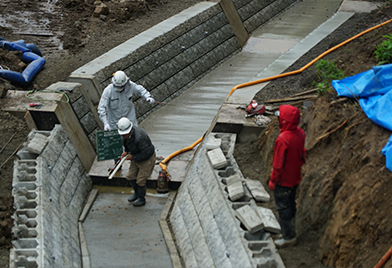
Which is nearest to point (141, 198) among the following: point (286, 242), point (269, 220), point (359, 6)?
point (269, 220)

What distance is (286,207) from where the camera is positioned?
5500 millimetres

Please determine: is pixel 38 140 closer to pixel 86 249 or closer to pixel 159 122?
pixel 86 249

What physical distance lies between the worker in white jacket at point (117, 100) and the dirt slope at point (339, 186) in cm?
243

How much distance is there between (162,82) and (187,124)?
184 centimetres

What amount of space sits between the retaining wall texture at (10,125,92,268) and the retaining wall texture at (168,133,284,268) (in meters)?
1.78

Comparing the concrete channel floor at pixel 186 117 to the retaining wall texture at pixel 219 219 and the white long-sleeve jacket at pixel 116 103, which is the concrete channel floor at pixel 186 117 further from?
the white long-sleeve jacket at pixel 116 103

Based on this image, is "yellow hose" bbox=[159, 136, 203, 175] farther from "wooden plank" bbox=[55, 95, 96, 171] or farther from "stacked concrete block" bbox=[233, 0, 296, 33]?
"stacked concrete block" bbox=[233, 0, 296, 33]

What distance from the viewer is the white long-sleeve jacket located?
8172mm

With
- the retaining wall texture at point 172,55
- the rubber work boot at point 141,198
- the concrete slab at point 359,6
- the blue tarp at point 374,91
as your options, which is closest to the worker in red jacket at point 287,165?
the blue tarp at point 374,91

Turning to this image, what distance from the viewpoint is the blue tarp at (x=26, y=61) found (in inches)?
362

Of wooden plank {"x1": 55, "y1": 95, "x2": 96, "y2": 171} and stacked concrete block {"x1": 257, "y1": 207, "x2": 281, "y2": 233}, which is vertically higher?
wooden plank {"x1": 55, "y1": 95, "x2": 96, "y2": 171}

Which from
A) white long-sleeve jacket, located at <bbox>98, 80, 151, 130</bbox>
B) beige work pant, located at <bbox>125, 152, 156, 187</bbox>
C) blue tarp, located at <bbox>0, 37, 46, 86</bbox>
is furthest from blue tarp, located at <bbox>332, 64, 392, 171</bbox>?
→ blue tarp, located at <bbox>0, 37, 46, 86</bbox>

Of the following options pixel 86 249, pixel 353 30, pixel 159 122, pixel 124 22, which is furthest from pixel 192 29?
pixel 86 249

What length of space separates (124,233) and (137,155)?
1359 millimetres
